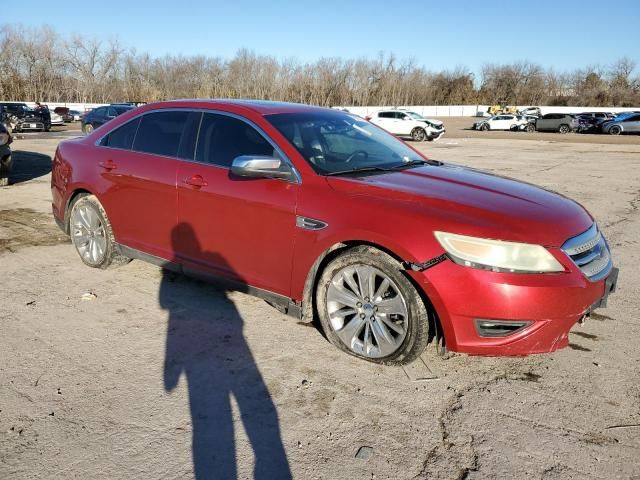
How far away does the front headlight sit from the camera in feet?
9.74

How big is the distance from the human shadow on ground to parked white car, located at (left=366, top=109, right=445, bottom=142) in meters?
26.3

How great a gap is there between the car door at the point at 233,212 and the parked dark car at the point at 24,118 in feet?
99.0

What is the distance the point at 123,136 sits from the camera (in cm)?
496

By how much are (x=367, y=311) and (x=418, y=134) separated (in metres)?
28.0

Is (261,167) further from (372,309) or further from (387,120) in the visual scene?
(387,120)

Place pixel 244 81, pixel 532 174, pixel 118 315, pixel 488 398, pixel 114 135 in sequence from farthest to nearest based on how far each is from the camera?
pixel 244 81 < pixel 532 174 < pixel 114 135 < pixel 118 315 < pixel 488 398

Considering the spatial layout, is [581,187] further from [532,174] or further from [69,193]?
[69,193]

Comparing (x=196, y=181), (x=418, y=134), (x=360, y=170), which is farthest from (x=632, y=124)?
(x=196, y=181)

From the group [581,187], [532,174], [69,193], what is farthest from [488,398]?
[532,174]

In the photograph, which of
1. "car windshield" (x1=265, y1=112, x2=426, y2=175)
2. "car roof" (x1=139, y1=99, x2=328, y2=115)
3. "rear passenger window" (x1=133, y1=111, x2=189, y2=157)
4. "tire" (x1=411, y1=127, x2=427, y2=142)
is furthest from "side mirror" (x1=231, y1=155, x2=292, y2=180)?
"tire" (x1=411, y1=127, x2=427, y2=142)

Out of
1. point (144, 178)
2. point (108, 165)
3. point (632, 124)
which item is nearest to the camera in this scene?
point (144, 178)

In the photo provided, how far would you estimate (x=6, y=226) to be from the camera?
705cm

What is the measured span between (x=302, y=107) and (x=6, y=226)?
4.85m

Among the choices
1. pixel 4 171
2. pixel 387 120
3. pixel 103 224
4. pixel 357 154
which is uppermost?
pixel 387 120
